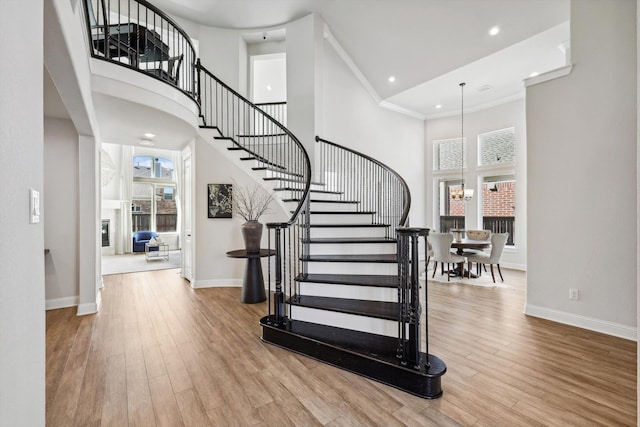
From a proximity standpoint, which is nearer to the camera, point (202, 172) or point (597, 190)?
point (597, 190)

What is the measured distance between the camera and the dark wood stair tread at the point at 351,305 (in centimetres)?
263

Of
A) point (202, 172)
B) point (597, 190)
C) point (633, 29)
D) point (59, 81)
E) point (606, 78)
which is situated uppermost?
point (633, 29)

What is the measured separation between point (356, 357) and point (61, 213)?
177 inches

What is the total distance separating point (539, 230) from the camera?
12.0 ft

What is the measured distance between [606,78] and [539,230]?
181 cm

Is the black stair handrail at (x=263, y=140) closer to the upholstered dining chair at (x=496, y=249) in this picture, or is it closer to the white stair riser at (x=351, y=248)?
the white stair riser at (x=351, y=248)

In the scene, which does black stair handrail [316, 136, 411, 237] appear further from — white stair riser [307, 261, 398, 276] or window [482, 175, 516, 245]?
window [482, 175, 516, 245]

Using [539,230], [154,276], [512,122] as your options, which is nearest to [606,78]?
[539,230]

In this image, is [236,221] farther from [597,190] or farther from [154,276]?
[597,190]

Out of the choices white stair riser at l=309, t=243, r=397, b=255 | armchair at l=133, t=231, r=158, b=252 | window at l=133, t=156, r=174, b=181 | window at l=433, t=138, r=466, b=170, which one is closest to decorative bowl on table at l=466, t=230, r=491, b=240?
window at l=433, t=138, r=466, b=170

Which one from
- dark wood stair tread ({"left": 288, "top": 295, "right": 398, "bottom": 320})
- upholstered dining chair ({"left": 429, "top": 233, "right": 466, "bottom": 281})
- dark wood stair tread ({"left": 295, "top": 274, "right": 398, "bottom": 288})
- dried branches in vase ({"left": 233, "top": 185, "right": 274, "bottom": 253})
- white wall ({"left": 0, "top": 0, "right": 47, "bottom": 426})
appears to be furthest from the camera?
upholstered dining chair ({"left": 429, "top": 233, "right": 466, "bottom": 281})

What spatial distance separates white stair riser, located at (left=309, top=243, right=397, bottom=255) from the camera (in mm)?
3584

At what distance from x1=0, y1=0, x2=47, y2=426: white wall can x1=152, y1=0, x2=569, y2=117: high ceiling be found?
5.08 metres

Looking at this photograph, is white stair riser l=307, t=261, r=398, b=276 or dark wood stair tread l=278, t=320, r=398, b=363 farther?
white stair riser l=307, t=261, r=398, b=276
